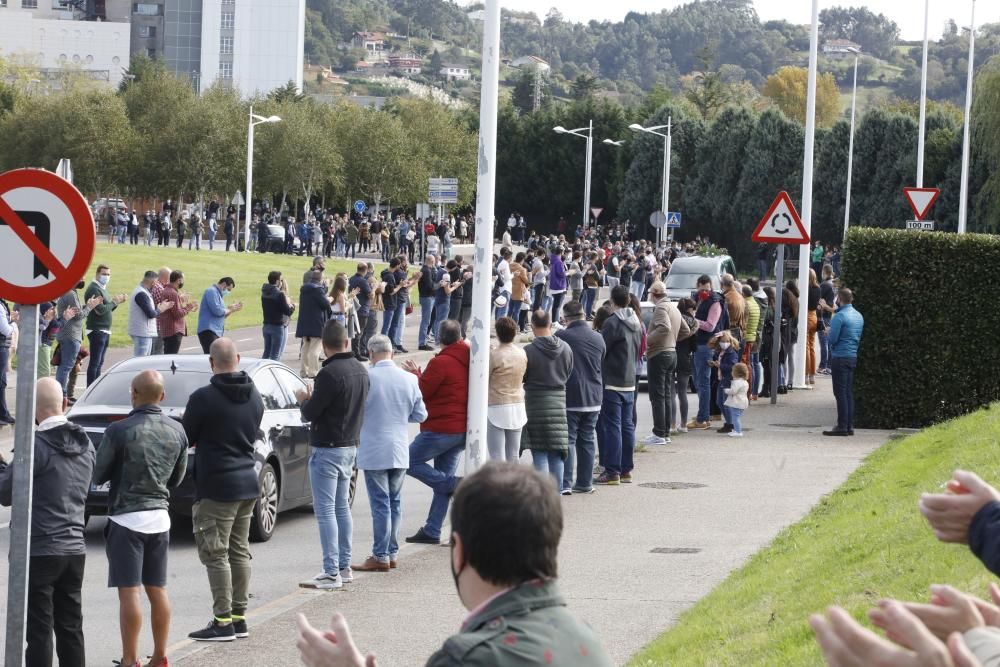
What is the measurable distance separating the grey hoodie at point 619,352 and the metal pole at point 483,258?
113 inches

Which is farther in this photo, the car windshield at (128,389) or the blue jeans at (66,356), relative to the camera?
the blue jeans at (66,356)

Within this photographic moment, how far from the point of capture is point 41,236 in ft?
22.6

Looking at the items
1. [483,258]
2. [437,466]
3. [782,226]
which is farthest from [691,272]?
[437,466]

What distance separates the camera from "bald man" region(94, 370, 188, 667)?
26.7 feet

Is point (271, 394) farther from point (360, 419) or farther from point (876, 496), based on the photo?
point (876, 496)

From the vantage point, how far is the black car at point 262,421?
39.8 ft

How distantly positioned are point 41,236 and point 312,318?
17859mm

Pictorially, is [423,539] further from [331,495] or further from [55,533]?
[55,533]

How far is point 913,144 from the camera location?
71.8 metres

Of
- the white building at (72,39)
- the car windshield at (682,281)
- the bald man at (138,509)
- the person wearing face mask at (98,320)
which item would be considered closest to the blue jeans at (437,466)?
the bald man at (138,509)

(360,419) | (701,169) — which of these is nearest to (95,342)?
(360,419)

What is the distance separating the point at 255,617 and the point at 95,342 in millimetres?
13037

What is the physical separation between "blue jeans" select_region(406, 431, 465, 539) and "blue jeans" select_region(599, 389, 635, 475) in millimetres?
3271

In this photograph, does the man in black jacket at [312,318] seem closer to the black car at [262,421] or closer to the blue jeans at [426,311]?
Answer: the blue jeans at [426,311]
